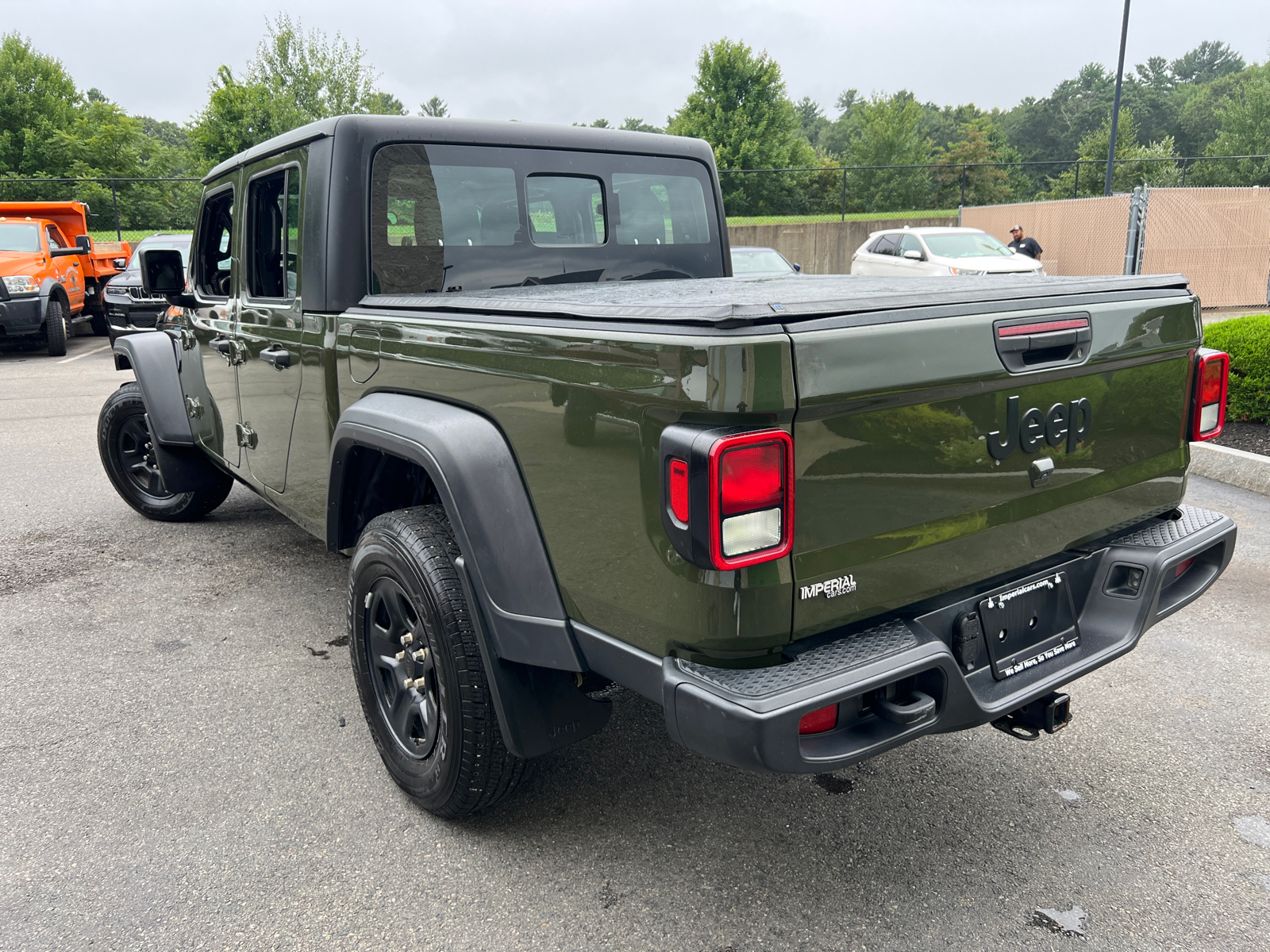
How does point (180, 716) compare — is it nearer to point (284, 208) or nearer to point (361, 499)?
point (361, 499)

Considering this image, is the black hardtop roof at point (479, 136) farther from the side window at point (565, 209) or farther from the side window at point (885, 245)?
the side window at point (885, 245)

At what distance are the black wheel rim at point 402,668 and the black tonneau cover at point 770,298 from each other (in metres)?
0.89

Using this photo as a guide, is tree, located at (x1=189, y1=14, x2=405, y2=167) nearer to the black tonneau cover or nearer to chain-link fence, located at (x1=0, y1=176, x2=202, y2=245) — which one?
chain-link fence, located at (x1=0, y1=176, x2=202, y2=245)

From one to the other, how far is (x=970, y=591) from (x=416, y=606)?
1.45m

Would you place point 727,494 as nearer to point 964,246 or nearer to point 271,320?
point 271,320

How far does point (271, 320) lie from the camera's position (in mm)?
3594

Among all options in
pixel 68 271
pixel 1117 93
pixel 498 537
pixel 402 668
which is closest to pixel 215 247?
pixel 402 668

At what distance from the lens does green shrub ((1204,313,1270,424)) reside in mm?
6820

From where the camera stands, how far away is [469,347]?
242 cm

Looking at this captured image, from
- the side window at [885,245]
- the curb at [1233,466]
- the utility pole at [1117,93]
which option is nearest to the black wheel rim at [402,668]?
the curb at [1233,466]

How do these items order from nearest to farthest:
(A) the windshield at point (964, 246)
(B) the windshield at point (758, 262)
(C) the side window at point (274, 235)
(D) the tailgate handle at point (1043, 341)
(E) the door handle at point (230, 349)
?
(D) the tailgate handle at point (1043, 341)
(C) the side window at point (274, 235)
(E) the door handle at point (230, 349)
(B) the windshield at point (758, 262)
(A) the windshield at point (964, 246)

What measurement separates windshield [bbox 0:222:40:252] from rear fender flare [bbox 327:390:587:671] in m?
15.2

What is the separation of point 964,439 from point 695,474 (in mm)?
724

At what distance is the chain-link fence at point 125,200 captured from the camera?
92.3 feet
